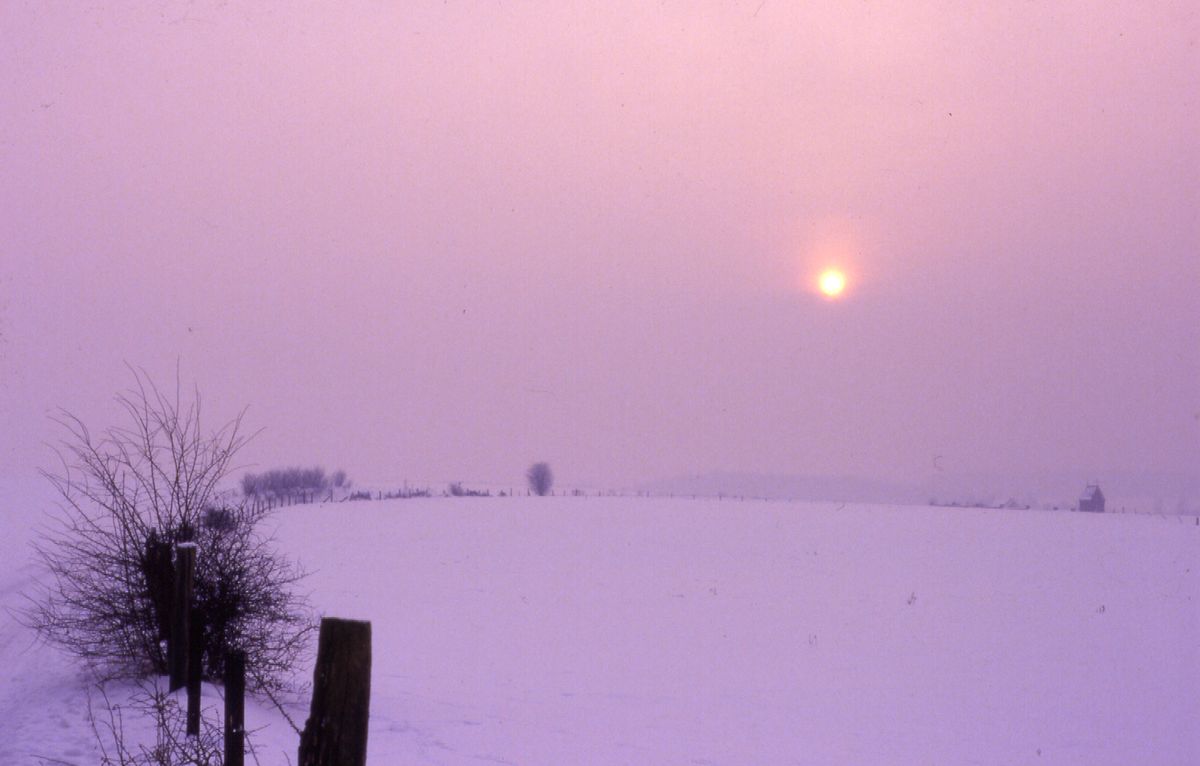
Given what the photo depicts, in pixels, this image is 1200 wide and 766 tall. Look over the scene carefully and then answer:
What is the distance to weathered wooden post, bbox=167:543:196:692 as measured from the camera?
29.7 feet

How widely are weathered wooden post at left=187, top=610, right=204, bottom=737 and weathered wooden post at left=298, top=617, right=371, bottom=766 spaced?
14.7 feet

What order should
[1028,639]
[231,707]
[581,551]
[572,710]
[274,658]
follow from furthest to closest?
[581,551]
[1028,639]
[572,710]
[274,658]
[231,707]

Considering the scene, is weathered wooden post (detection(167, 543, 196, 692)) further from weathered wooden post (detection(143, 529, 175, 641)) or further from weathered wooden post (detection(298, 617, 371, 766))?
weathered wooden post (detection(298, 617, 371, 766))

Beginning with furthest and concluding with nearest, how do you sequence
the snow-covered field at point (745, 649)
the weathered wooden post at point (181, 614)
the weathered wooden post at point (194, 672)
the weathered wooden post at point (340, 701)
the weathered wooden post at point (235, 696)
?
the snow-covered field at point (745, 649)
the weathered wooden post at point (181, 614)
the weathered wooden post at point (194, 672)
the weathered wooden post at point (235, 696)
the weathered wooden post at point (340, 701)

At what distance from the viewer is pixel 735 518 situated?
5059 cm

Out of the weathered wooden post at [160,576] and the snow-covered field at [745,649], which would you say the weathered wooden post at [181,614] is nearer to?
the snow-covered field at [745,649]

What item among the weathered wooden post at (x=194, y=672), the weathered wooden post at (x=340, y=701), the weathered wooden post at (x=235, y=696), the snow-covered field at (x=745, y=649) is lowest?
the snow-covered field at (x=745, y=649)

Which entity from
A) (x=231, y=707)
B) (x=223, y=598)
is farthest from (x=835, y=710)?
(x=231, y=707)

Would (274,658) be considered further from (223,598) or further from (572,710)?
(572,710)

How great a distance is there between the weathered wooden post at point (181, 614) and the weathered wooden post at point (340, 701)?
6490mm

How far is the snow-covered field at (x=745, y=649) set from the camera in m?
13.0

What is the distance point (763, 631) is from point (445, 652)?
7835 millimetres

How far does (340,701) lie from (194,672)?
6.99 metres

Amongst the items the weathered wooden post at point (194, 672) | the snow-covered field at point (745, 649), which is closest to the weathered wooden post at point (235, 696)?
the weathered wooden post at point (194, 672)
